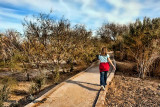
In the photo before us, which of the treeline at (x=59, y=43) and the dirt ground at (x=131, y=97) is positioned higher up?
the treeline at (x=59, y=43)

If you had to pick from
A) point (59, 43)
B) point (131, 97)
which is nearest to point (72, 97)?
point (131, 97)

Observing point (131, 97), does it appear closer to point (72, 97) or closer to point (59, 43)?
point (72, 97)

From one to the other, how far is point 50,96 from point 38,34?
18.6 ft

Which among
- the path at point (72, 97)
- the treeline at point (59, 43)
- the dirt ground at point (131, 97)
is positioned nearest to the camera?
the path at point (72, 97)

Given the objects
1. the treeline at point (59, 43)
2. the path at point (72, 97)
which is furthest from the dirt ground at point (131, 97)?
the treeline at point (59, 43)

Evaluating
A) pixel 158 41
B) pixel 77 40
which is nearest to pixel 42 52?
pixel 77 40

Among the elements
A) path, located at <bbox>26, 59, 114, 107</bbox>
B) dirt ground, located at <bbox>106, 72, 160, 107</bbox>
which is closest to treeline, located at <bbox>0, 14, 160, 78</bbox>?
dirt ground, located at <bbox>106, 72, 160, 107</bbox>

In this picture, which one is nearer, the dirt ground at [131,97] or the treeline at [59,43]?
the dirt ground at [131,97]

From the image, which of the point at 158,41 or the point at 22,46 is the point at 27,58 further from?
the point at 158,41

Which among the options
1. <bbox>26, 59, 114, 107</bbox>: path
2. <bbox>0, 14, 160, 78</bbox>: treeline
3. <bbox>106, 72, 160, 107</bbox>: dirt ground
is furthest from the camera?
<bbox>0, 14, 160, 78</bbox>: treeline

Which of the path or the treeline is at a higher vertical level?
the treeline

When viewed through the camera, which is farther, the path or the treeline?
the treeline

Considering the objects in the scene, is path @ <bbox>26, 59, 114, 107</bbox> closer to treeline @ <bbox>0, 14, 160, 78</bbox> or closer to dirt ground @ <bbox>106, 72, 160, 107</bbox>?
dirt ground @ <bbox>106, 72, 160, 107</bbox>

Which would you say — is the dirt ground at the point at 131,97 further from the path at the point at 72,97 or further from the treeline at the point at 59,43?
the treeline at the point at 59,43
